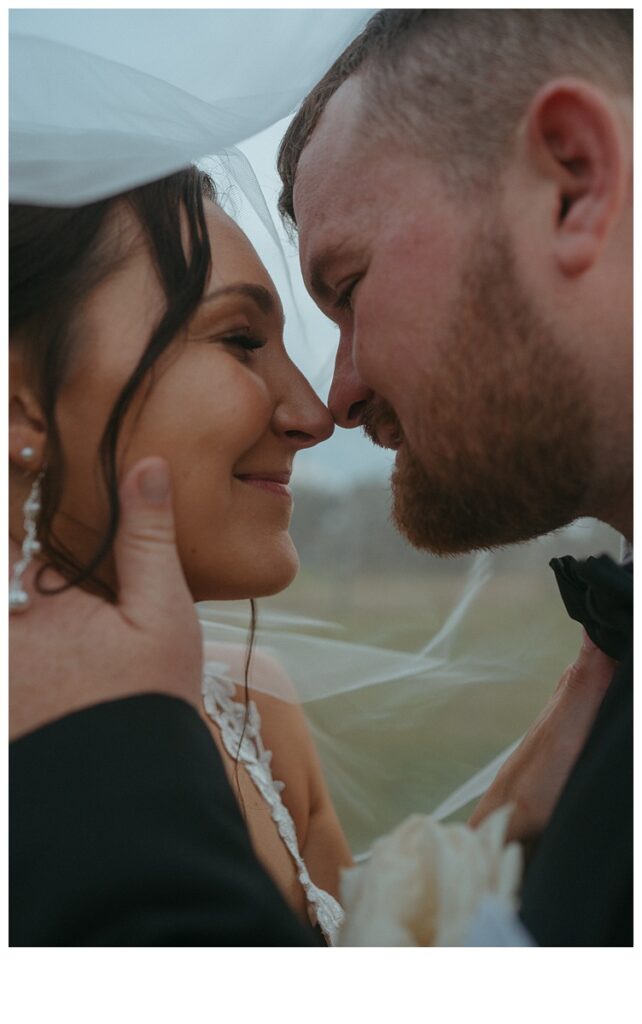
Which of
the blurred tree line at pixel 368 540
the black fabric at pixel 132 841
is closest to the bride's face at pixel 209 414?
the black fabric at pixel 132 841

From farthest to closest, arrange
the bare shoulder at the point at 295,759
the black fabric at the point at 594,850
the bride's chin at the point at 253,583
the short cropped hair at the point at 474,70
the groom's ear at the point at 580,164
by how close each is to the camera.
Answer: the bare shoulder at the point at 295,759 < the bride's chin at the point at 253,583 < the short cropped hair at the point at 474,70 < the groom's ear at the point at 580,164 < the black fabric at the point at 594,850

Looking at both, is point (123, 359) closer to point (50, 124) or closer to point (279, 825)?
point (50, 124)

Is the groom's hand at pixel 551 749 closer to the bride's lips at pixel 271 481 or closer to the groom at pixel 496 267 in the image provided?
the groom at pixel 496 267

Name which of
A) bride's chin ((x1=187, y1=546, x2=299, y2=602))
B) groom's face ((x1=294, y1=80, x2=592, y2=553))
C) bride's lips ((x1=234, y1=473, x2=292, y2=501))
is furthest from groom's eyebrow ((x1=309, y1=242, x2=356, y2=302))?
bride's chin ((x1=187, y1=546, x2=299, y2=602))

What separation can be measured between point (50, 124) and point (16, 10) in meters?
0.26

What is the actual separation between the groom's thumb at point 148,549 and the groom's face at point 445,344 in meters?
0.56

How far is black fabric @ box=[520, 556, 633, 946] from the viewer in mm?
1334

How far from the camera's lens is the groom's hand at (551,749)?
194 centimetres

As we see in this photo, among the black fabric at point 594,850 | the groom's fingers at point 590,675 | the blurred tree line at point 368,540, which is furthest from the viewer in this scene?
the blurred tree line at point 368,540

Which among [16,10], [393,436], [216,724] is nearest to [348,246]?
[393,436]

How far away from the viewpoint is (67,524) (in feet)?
5.65

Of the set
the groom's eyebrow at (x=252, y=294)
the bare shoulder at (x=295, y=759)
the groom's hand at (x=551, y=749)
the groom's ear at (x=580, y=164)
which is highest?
the groom's ear at (x=580, y=164)

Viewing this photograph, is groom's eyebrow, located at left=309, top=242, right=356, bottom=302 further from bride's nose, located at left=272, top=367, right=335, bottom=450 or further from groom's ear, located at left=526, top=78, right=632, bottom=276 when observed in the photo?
groom's ear, located at left=526, top=78, right=632, bottom=276

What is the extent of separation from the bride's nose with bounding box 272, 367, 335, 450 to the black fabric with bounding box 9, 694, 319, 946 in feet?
2.38
